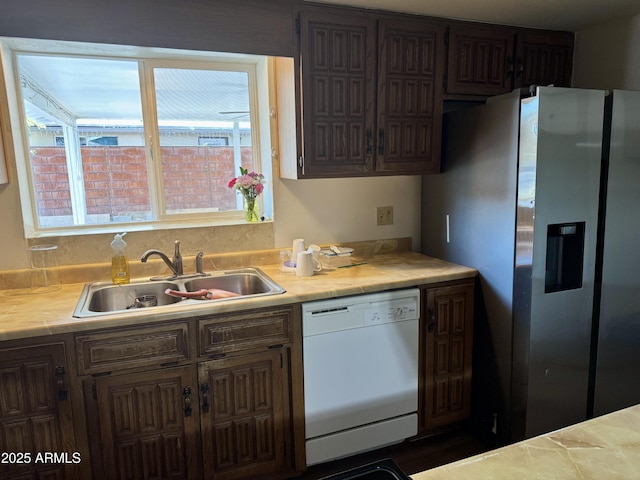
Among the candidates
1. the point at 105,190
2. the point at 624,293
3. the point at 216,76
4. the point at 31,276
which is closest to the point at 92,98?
the point at 105,190

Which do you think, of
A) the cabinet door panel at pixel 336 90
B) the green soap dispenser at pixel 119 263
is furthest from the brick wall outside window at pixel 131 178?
the cabinet door panel at pixel 336 90

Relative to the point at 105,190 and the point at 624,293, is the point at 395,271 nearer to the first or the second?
the point at 624,293

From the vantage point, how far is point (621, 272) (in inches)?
83.5

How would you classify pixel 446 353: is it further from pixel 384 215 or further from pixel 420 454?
pixel 384 215

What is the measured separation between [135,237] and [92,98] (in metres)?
0.73

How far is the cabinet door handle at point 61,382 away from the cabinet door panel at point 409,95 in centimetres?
163

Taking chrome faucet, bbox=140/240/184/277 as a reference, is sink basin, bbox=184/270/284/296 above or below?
below

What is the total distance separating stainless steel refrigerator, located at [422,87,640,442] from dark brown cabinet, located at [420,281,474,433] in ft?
0.25

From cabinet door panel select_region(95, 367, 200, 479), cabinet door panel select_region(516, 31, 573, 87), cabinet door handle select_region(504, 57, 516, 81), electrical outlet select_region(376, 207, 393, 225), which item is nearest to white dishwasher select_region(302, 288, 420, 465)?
cabinet door panel select_region(95, 367, 200, 479)

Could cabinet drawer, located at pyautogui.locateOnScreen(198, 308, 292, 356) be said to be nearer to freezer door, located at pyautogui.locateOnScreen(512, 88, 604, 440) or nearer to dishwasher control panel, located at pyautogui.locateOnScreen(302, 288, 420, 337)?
dishwasher control panel, located at pyautogui.locateOnScreen(302, 288, 420, 337)

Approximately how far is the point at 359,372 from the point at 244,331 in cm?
59

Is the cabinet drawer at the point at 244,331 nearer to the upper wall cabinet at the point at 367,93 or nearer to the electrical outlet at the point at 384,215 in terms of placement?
the upper wall cabinet at the point at 367,93

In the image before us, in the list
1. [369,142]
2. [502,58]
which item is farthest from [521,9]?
[369,142]

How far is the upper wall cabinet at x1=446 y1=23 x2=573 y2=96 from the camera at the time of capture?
2.31 m
